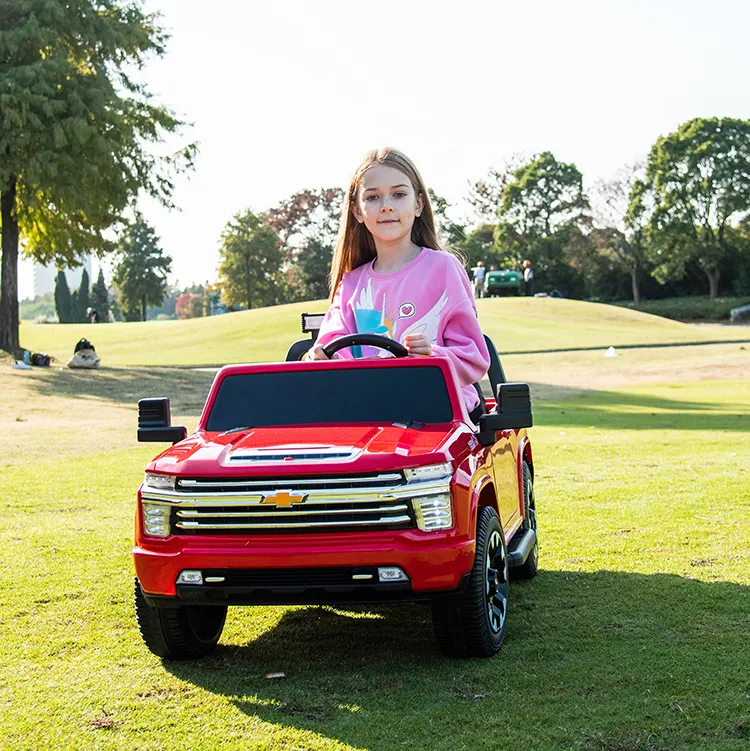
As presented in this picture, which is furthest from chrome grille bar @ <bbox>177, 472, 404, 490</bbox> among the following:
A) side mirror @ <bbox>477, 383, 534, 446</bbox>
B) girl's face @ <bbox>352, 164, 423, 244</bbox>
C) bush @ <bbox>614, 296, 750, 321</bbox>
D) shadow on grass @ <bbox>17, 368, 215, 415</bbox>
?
bush @ <bbox>614, 296, 750, 321</bbox>

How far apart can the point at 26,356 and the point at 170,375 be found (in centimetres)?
513

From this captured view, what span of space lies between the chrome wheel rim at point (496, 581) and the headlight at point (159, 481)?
155 cm

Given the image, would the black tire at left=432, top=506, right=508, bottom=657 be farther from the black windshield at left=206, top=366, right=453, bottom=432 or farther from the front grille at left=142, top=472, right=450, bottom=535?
the black windshield at left=206, top=366, right=453, bottom=432

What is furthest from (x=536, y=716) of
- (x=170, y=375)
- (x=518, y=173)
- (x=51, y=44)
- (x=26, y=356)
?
(x=518, y=173)

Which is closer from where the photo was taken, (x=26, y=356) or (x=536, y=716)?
(x=536, y=716)

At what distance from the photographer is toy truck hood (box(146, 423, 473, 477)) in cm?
508

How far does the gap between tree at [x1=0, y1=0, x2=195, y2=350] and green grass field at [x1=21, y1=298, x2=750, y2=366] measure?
5582 mm

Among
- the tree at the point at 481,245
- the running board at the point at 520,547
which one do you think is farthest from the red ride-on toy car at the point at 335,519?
the tree at the point at 481,245

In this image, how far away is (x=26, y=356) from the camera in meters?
36.0

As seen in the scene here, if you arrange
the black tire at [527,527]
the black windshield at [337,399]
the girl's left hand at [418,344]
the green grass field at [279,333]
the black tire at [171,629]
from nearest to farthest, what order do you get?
the black tire at [171,629], the black windshield at [337,399], the girl's left hand at [418,344], the black tire at [527,527], the green grass field at [279,333]

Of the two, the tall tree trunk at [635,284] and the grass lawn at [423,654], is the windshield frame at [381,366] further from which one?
the tall tree trunk at [635,284]

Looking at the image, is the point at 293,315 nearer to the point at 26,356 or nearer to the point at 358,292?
the point at 26,356

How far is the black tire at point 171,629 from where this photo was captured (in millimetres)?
5512

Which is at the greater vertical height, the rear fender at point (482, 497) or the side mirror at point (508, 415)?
the side mirror at point (508, 415)
